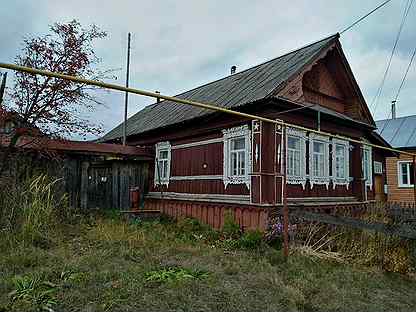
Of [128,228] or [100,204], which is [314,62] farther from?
[100,204]

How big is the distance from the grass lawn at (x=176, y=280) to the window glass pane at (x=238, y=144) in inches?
138

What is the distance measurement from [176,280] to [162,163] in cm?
891

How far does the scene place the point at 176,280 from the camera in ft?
15.8

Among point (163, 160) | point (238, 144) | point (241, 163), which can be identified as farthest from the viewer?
point (163, 160)

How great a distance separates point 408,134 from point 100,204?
1946cm

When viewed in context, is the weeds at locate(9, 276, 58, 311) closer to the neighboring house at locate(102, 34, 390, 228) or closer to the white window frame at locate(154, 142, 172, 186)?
the neighboring house at locate(102, 34, 390, 228)

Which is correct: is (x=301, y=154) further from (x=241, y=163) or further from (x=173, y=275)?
(x=173, y=275)

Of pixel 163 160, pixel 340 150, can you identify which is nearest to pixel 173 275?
pixel 163 160

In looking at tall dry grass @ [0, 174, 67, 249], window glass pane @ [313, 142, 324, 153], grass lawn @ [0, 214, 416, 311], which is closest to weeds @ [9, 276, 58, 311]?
grass lawn @ [0, 214, 416, 311]

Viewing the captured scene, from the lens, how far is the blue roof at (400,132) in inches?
831

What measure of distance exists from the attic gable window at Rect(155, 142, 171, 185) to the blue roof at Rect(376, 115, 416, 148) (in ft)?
49.4

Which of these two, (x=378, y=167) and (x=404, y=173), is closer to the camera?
(x=378, y=167)

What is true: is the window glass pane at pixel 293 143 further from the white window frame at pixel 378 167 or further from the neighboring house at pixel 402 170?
the neighboring house at pixel 402 170

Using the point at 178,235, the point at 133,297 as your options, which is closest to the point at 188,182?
the point at 178,235
